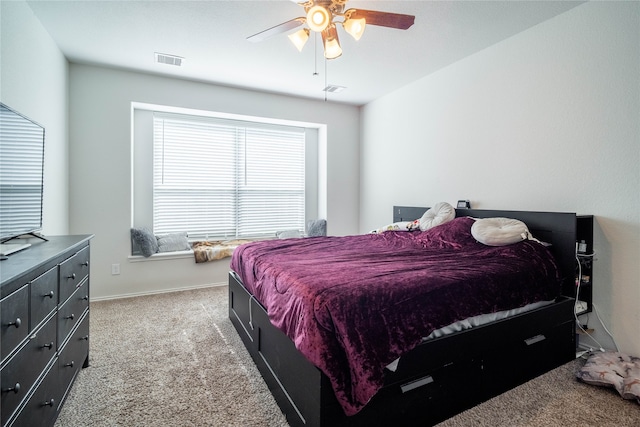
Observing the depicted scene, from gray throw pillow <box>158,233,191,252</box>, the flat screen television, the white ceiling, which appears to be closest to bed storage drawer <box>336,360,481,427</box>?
the flat screen television

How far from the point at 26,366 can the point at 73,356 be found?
670mm

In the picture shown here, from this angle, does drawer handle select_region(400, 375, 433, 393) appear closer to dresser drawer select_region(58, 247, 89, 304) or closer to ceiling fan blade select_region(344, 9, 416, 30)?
dresser drawer select_region(58, 247, 89, 304)

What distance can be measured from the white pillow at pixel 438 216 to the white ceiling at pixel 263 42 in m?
1.57

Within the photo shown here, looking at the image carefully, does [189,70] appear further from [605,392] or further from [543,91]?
[605,392]

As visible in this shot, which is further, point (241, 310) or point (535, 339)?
point (241, 310)

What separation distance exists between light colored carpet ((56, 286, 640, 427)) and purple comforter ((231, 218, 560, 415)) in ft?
1.63

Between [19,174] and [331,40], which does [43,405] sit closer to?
[19,174]

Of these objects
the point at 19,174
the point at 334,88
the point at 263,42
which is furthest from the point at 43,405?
the point at 334,88

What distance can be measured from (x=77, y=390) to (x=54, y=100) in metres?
2.63

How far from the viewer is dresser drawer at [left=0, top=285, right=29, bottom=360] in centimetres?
103

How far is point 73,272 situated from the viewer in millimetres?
1767

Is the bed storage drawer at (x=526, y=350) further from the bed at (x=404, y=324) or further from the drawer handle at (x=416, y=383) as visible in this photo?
the drawer handle at (x=416, y=383)

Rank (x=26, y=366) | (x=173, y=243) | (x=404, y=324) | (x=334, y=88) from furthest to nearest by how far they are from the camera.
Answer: (x=334, y=88) < (x=173, y=243) < (x=404, y=324) < (x=26, y=366)

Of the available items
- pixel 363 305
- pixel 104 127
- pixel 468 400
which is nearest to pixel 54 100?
pixel 104 127
